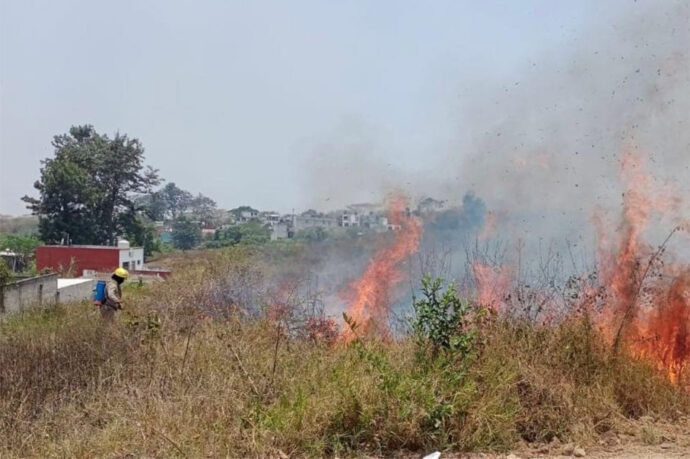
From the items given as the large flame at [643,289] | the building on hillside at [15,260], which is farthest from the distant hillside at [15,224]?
the large flame at [643,289]

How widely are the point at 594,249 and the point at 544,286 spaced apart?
192cm

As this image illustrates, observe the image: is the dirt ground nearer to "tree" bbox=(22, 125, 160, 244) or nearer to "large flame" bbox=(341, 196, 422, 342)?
"large flame" bbox=(341, 196, 422, 342)

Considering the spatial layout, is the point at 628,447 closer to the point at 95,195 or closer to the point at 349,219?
the point at 349,219

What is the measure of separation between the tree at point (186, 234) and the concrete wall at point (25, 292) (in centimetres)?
2018

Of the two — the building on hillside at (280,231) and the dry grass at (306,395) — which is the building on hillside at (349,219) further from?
the dry grass at (306,395)

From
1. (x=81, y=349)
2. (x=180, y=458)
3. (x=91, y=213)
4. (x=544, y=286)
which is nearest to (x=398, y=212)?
(x=544, y=286)

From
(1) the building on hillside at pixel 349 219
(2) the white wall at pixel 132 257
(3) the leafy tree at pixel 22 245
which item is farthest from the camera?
(3) the leafy tree at pixel 22 245

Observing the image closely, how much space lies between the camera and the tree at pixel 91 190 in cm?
4597

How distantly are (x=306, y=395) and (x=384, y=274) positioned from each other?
675cm

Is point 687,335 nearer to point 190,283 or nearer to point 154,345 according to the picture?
point 154,345

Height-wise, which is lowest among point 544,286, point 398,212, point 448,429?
point 448,429

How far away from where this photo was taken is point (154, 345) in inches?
277

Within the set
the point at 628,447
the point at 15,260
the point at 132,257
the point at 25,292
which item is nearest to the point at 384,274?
the point at 628,447

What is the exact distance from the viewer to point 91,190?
46.5m
